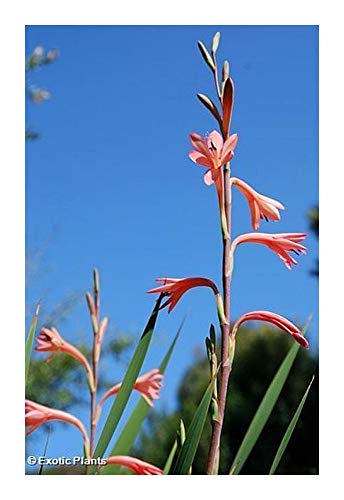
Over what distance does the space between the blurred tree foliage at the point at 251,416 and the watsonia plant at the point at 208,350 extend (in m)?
0.08

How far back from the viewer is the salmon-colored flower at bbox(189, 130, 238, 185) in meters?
1.55

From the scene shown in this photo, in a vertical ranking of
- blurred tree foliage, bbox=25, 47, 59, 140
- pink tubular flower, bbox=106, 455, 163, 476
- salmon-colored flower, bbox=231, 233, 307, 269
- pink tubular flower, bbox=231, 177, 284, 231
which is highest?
blurred tree foliage, bbox=25, 47, 59, 140

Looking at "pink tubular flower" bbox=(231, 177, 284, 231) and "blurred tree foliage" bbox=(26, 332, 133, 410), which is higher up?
"pink tubular flower" bbox=(231, 177, 284, 231)

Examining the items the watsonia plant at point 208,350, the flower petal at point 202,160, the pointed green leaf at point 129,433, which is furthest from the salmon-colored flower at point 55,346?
the flower petal at point 202,160

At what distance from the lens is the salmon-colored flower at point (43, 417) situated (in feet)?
5.62

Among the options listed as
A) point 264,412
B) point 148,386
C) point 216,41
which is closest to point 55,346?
point 148,386

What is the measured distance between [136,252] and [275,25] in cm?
61

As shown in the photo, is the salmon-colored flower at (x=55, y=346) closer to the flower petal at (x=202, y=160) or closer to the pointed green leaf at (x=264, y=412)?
the pointed green leaf at (x=264, y=412)

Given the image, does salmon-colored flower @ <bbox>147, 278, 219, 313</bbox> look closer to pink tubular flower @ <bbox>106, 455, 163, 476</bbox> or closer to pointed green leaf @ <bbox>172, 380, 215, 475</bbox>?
pointed green leaf @ <bbox>172, 380, 215, 475</bbox>

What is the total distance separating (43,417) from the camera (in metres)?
1.73

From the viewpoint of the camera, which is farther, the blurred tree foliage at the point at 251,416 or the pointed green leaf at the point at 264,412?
the blurred tree foliage at the point at 251,416

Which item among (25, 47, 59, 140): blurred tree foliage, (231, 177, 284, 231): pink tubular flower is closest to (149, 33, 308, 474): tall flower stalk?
(231, 177, 284, 231): pink tubular flower

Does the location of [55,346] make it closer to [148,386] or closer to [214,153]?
[148,386]
